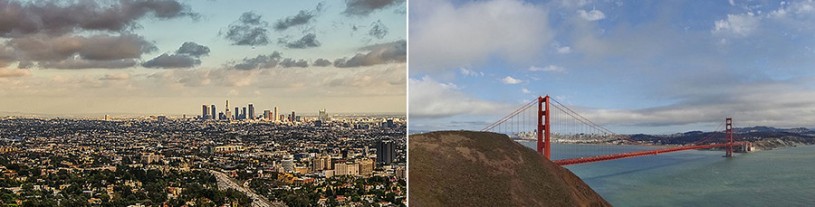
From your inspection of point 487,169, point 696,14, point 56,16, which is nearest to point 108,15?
point 56,16

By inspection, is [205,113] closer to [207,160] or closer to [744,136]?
[207,160]

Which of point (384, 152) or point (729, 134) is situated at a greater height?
point (729, 134)

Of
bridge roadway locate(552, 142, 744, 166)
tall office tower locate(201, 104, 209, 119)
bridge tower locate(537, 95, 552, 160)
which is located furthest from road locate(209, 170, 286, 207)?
bridge tower locate(537, 95, 552, 160)

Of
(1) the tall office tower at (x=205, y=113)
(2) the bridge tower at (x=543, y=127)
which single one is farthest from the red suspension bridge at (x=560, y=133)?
(1) the tall office tower at (x=205, y=113)

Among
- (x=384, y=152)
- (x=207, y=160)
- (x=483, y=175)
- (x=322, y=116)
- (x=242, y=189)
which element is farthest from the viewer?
(x=483, y=175)

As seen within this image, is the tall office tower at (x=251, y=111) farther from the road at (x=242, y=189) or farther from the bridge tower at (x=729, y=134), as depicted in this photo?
the bridge tower at (x=729, y=134)

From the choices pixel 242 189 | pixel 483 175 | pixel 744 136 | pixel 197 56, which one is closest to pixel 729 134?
pixel 744 136

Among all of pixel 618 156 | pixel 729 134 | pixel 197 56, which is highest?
pixel 197 56
